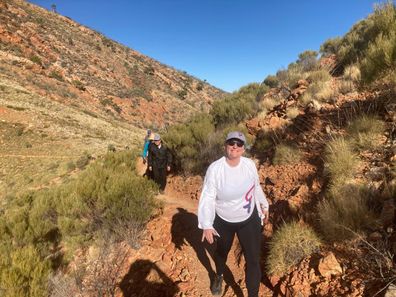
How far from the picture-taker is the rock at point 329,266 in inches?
121

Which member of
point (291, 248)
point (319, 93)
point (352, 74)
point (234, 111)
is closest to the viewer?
point (291, 248)

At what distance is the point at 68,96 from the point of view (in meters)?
28.2

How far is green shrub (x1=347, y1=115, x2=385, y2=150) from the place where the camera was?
4617 mm

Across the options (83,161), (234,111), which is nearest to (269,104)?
(234,111)

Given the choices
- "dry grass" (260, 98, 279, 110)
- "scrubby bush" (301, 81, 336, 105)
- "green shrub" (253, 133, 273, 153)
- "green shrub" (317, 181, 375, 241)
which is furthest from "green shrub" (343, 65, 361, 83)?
"green shrub" (317, 181, 375, 241)

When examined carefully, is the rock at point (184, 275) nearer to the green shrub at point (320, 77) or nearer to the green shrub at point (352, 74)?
the green shrub at point (352, 74)

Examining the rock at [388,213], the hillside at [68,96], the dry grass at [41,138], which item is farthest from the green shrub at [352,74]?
the hillside at [68,96]

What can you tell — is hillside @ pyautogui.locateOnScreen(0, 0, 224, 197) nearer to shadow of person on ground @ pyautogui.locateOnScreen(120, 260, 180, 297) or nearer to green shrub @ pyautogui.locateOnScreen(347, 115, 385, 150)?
shadow of person on ground @ pyautogui.locateOnScreen(120, 260, 180, 297)

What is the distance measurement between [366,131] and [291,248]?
269cm

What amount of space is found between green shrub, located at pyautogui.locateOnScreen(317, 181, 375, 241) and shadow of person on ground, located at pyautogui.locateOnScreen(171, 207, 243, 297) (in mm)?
1518

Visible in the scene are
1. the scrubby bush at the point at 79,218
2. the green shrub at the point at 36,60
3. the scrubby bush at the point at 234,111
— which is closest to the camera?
the scrubby bush at the point at 79,218

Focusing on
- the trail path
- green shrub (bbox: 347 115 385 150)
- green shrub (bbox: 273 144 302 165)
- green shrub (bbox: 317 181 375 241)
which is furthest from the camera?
green shrub (bbox: 273 144 302 165)

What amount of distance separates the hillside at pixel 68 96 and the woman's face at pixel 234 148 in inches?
501

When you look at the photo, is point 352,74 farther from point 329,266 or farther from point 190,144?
point 329,266
